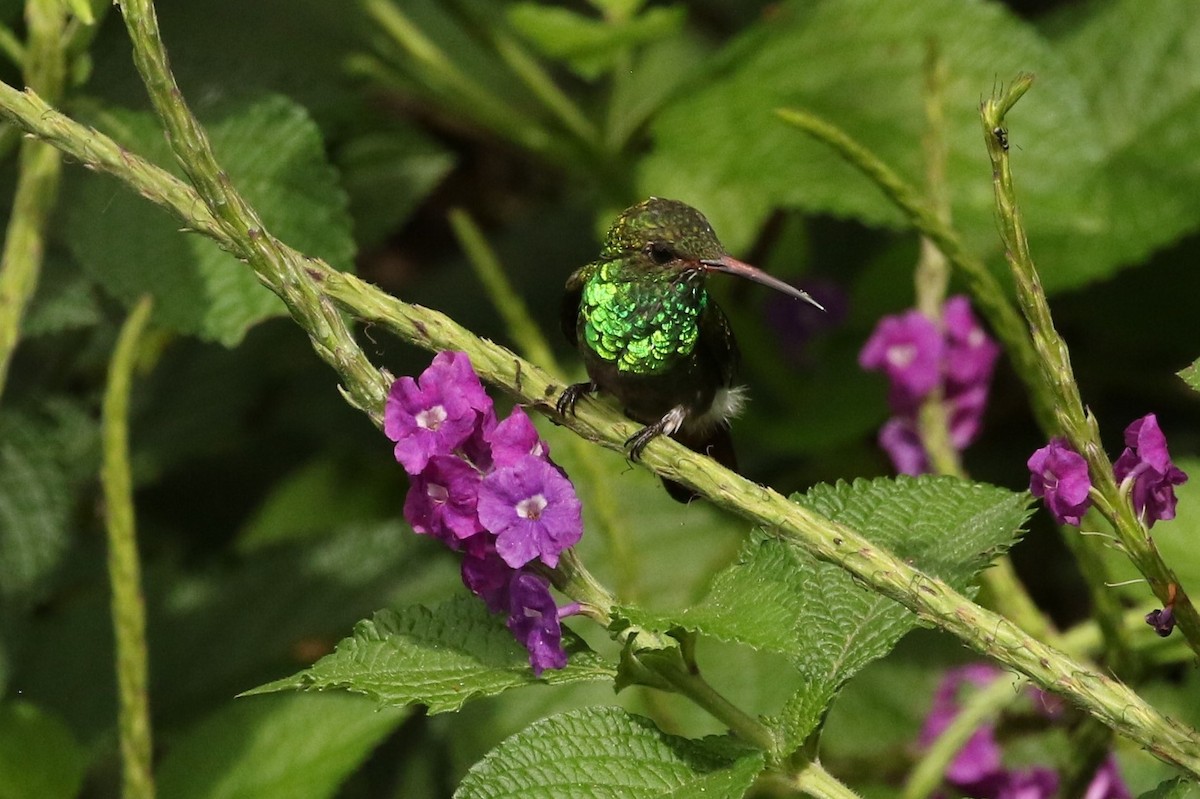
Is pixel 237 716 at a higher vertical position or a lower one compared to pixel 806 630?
lower

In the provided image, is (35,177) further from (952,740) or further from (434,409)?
(952,740)

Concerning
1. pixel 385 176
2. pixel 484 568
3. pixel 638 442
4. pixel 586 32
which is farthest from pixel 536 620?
pixel 385 176

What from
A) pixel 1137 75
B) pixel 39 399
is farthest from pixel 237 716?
pixel 1137 75

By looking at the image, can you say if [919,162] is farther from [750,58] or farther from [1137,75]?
[1137,75]

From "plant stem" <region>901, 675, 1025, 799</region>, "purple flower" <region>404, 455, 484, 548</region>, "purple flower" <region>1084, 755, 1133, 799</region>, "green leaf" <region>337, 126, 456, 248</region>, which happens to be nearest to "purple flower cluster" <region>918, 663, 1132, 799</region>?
"purple flower" <region>1084, 755, 1133, 799</region>

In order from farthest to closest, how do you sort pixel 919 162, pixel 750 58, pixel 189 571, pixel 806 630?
pixel 189 571
pixel 750 58
pixel 919 162
pixel 806 630

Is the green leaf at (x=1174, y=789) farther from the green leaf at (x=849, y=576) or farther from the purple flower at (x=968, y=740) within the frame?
the purple flower at (x=968, y=740)
